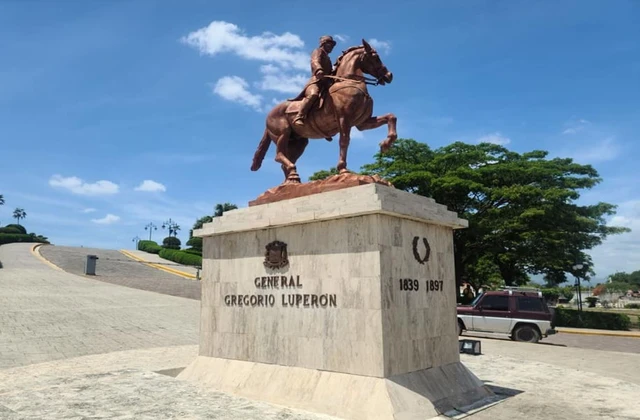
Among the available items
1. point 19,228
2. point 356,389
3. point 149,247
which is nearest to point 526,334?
point 356,389

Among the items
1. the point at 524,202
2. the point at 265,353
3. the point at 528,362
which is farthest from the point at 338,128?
the point at 524,202

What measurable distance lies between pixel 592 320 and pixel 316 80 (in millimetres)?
22935

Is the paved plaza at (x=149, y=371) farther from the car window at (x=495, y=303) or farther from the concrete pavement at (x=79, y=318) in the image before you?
the car window at (x=495, y=303)

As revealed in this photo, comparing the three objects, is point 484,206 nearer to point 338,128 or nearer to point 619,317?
point 619,317

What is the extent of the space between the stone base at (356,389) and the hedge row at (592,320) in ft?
66.9

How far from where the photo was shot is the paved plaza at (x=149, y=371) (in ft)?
21.8

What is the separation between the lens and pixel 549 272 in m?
27.9

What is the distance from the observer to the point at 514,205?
2562cm

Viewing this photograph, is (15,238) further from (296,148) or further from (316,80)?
(316,80)

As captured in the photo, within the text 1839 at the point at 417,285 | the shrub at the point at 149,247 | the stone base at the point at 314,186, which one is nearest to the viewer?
the text 1839 at the point at 417,285

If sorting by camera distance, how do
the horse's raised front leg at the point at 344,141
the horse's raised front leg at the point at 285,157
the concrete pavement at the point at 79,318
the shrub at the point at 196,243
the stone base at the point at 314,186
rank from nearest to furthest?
the stone base at the point at 314,186 → the horse's raised front leg at the point at 344,141 → the horse's raised front leg at the point at 285,157 → the concrete pavement at the point at 79,318 → the shrub at the point at 196,243

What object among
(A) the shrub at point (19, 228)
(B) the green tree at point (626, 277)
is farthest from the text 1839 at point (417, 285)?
(B) the green tree at point (626, 277)

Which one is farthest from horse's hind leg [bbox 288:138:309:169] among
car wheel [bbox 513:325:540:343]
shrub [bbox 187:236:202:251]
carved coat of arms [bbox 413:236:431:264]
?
shrub [bbox 187:236:202:251]

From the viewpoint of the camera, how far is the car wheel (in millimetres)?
16938
